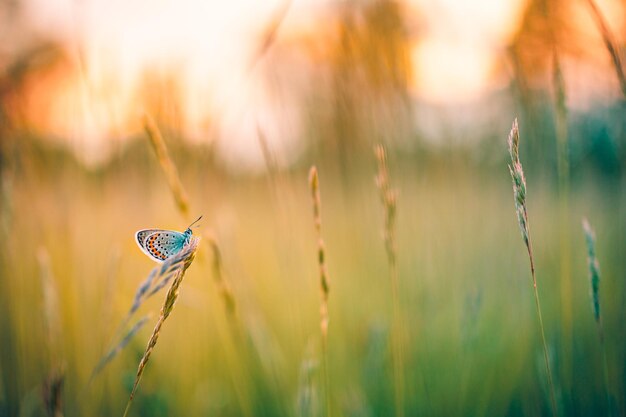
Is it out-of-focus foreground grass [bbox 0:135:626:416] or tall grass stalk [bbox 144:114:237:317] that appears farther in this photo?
out-of-focus foreground grass [bbox 0:135:626:416]

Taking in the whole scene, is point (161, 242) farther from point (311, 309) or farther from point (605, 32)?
point (311, 309)

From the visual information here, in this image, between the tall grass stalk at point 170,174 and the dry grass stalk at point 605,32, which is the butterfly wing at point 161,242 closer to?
the tall grass stalk at point 170,174

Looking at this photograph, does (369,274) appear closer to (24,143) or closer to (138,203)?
(138,203)

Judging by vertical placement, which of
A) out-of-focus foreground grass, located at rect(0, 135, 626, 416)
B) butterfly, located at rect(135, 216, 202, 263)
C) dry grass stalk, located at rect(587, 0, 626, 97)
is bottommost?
out-of-focus foreground grass, located at rect(0, 135, 626, 416)

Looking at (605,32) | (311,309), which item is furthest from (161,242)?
(311,309)

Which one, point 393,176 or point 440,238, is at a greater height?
point 393,176

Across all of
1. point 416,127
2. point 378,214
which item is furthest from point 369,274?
point 416,127

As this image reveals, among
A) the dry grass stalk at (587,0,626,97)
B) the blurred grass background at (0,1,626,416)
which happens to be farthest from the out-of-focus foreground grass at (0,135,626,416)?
the dry grass stalk at (587,0,626,97)

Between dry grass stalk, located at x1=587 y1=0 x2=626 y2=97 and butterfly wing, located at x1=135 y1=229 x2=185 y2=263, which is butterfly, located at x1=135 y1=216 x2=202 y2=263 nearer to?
butterfly wing, located at x1=135 y1=229 x2=185 y2=263
